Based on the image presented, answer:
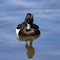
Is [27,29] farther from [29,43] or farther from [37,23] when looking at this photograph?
[37,23]

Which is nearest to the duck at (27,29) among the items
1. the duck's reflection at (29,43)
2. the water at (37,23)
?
the duck's reflection at (29,43)

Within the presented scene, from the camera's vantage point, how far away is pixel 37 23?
19.6 metres

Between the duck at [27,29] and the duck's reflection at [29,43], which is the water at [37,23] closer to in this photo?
the duck's reflection at [29,43]

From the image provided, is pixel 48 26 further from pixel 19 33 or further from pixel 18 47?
pixel 18 47

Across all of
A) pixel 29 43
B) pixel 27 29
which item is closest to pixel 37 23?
pixel 27 29

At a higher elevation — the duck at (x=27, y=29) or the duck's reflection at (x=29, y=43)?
the duck at (x=27, y=29)

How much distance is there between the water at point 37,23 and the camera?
15422 mm

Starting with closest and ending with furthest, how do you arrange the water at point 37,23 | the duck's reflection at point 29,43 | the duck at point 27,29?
the water at point 37,23 < the duck's reflection at point 29,43 < the duck at point 27,29

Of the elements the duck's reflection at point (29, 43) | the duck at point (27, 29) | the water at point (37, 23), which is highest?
the duck at point (27, 29)

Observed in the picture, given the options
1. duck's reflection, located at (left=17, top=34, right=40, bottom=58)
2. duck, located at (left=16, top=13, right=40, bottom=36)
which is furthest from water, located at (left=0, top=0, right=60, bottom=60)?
duck, located at (left=16, top=13, right=40, bottom=36)

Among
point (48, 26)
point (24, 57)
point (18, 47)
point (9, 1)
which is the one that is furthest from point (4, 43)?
point (9, 1)

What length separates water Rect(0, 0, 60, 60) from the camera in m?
15.4

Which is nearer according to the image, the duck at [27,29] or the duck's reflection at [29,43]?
the duck's reflection at [29,43]

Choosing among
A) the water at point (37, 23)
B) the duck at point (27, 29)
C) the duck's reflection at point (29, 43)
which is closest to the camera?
the water at point (37, 23)
